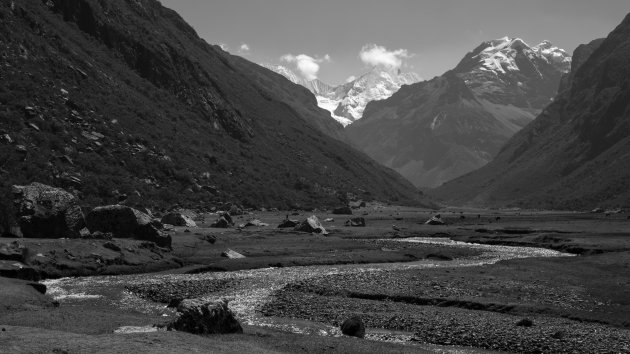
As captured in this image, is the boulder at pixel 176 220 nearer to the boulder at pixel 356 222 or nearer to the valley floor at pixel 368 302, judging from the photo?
the valley floor at pixel 368 302

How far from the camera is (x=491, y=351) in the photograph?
36562 mm

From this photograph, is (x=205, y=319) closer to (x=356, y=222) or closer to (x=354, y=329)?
(x=354, y=329)

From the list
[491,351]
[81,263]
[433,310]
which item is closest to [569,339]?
[491,351]

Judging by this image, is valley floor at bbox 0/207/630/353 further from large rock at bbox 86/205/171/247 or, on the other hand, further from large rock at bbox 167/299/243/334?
large rock at bbox 86/205/171/247

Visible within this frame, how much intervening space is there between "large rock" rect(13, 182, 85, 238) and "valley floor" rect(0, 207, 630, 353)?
770 cm

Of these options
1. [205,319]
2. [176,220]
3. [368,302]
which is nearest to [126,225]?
[176,220]

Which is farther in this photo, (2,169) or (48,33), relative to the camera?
(48,33)

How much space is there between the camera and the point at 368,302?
52.2 metres

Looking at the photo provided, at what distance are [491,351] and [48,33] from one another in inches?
6961

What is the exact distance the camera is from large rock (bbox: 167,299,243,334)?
3706 centimetres

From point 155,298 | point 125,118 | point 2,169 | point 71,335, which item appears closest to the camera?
point 71,335

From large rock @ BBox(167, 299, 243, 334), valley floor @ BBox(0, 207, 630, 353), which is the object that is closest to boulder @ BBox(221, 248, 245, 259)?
valley floor @ BBox(0, 207, 630, 353)

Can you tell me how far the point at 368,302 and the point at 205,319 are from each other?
19215mm

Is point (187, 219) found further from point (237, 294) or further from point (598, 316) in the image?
point (598, 316)
